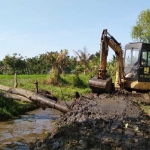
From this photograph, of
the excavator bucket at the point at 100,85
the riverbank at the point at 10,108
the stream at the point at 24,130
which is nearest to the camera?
the stream at the point at 24,130

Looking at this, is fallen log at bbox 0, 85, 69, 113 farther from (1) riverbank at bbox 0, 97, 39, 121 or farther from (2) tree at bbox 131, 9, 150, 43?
(2) tree at bbox 131, 9, 150, 43

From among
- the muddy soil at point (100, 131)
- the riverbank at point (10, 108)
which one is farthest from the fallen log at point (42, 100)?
the riverbank at point (10, 108)

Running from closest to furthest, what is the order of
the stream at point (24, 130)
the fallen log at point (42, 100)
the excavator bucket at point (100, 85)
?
the stream at point (24, 130)
the fallen log at point (42, 100)
the excavator bucket at point (100, 85)

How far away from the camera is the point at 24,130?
12570 millimetres

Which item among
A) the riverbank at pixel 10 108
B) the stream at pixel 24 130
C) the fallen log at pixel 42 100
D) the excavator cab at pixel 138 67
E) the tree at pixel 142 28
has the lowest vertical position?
the stream at pixel 24 130

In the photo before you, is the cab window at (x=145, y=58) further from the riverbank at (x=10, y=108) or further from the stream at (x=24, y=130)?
the riverbank at (x=10, y=108)

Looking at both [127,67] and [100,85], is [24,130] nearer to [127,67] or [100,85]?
[100,85]

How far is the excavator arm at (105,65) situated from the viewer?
1592 centimetres

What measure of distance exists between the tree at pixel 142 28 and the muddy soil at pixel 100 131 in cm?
4109

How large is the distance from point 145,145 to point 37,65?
164 feet

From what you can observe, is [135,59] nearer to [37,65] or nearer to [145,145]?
[145,145]

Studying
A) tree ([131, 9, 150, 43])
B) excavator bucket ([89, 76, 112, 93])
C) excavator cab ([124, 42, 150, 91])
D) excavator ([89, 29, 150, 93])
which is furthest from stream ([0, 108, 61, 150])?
tree ([131, 9, 150, 43])

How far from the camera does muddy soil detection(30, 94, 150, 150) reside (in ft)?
24.0

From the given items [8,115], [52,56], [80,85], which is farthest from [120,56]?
[52,56]
